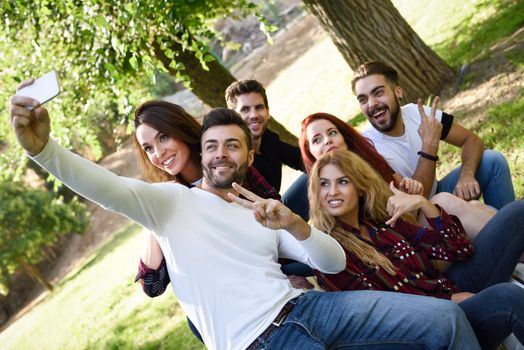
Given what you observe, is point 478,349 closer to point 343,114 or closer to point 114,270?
point 343,114

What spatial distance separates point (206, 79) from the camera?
6.46m

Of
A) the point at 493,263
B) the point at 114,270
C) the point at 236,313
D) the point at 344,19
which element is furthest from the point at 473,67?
the point at 114,270

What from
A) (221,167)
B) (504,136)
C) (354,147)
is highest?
(221,167)

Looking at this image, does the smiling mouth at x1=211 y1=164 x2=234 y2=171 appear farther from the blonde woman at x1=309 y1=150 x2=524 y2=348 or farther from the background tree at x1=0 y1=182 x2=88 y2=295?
the background tree at x1=0 y1=182 x2=88 y2=295

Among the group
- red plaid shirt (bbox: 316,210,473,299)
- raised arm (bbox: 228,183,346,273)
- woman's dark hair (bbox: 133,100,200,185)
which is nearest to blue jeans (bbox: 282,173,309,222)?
red plaid shirt (bbox: 316,210,473,299)

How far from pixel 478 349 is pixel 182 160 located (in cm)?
167

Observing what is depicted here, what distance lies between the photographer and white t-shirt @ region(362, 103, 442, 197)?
355 cm

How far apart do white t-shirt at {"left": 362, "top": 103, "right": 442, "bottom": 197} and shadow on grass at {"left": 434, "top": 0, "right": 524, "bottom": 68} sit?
350 cm

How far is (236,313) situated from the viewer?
2184 millimetres

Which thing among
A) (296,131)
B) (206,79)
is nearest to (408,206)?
(206,79)

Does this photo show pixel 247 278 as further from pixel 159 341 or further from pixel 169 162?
pixel 159 341

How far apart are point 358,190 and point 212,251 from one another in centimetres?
100

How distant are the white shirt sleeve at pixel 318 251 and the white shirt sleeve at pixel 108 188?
1.96 ft

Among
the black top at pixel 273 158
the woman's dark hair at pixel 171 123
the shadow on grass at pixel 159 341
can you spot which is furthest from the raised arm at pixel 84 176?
the shadow on grass at pixel 159 341
